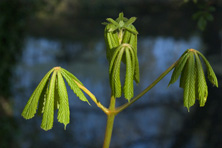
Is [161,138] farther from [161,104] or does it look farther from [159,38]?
[159,38]

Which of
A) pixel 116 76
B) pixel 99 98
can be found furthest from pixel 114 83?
pixel 99 98

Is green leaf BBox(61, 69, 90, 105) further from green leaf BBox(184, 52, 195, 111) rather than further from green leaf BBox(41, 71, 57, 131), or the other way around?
green leaf BBox(184, 52, 195, 111)

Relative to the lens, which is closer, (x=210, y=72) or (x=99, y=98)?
(x=210, y=72)

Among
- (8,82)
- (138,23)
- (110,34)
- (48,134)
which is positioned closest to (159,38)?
(138,23)

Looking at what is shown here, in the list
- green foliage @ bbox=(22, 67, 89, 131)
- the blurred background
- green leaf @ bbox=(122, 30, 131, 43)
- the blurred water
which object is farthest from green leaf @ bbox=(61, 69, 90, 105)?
the blurred water

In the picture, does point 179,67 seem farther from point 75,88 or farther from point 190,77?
point 75,88
